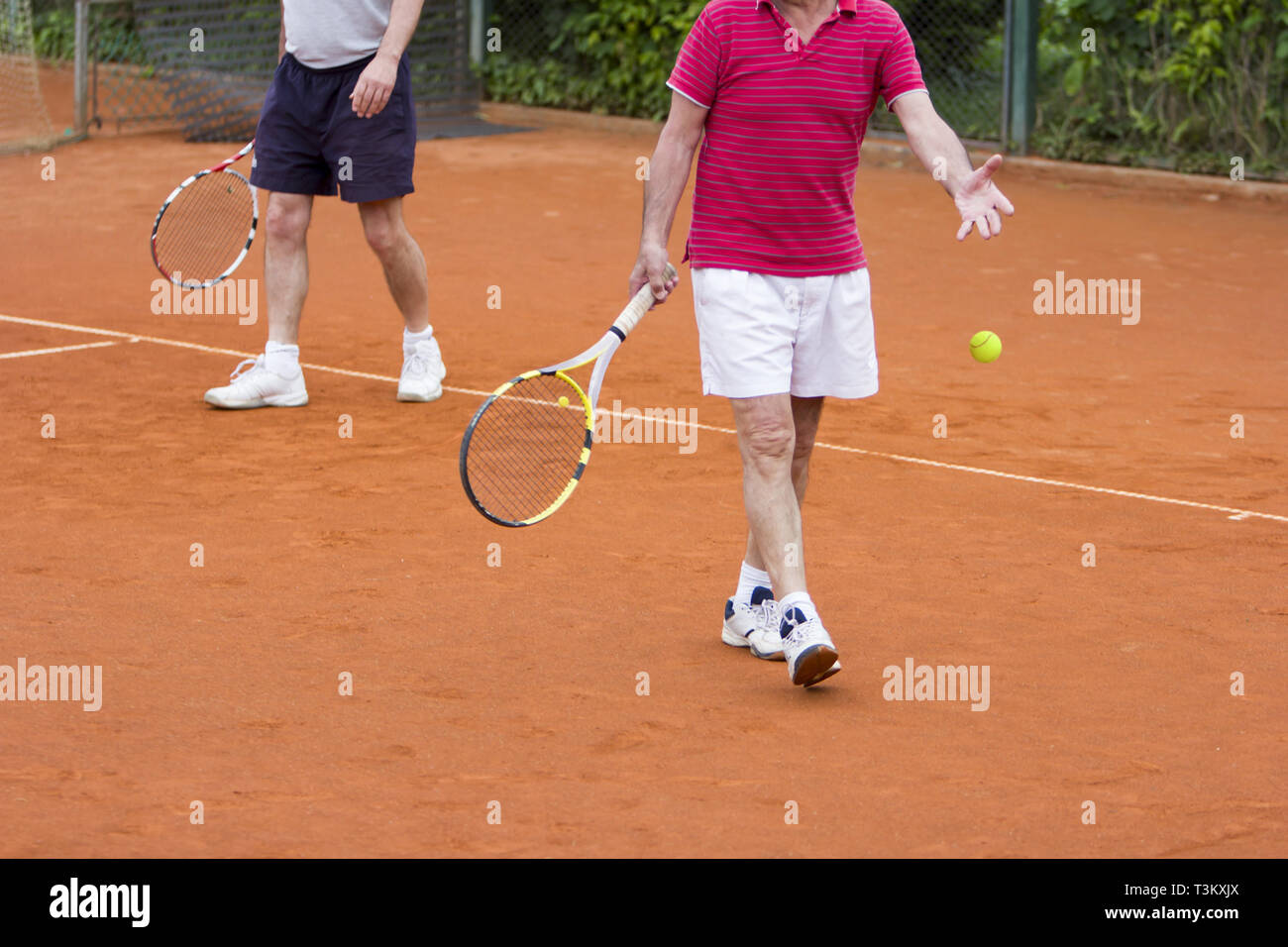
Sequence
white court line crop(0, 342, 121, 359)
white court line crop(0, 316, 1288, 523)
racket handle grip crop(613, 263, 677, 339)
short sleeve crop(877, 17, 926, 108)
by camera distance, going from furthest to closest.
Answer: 1. white court line crop(0, 342, 121, 359)
2. white court line crop(0, 316, 1288, 523)
3. racket handle grip crop(613, 263, 677, 339)
4. short sleeve crop(877, 17, 926, 108)

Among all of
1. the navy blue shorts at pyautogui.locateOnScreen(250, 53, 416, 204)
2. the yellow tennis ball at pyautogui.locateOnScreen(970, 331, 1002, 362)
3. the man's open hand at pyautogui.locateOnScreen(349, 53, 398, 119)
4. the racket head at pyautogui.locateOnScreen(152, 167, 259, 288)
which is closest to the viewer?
the yellow tennis ball at pyautogui.locateOnScreen(970, 331, 1002, 362)

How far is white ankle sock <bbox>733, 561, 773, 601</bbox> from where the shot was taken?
195 inches

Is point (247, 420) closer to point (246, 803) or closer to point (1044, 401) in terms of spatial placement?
point (1044, 401)

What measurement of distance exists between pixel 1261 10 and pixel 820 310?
10137mm

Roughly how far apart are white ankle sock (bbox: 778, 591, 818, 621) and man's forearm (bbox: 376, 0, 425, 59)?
3466 millimetres

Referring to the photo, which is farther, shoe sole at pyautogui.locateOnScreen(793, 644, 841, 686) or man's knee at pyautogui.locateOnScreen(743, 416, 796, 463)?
man's knee at pyautogui.locateOnScreen(743, 416, 796, 463)

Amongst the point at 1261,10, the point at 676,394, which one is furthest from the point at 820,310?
the point at 1261,10

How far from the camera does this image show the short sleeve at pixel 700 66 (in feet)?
14.7

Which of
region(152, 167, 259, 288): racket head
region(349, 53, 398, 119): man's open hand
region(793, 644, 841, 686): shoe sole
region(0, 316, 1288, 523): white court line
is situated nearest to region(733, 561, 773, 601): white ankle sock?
region(793, 644, 841, 686): shoe sole

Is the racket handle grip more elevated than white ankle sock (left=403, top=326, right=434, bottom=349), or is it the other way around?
the racket handle grip

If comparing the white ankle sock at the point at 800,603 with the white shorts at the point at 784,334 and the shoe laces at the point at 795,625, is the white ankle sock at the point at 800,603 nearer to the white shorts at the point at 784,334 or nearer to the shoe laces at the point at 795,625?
the shoe laces at the point at 795,625

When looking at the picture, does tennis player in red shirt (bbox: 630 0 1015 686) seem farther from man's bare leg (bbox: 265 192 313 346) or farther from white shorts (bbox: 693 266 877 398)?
man's bare leg (bbox: 265 192 313 346)

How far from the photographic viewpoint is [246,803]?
3.92 m

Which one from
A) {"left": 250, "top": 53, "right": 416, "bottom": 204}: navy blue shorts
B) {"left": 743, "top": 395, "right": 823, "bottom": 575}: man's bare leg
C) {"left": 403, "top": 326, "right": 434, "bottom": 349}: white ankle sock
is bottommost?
{"left": 403, "top": 326, "right": 434, "bottom": 349}: white ankle sock
